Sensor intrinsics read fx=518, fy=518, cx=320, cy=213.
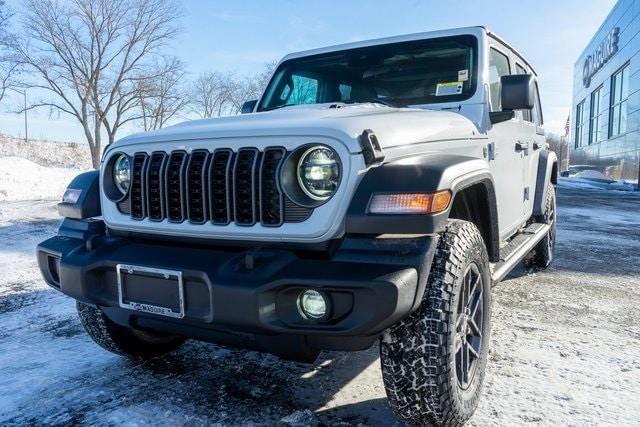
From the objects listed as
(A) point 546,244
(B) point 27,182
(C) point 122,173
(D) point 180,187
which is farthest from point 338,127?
(B) point 27,182

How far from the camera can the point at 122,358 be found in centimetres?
309

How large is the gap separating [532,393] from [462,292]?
803 millimetres

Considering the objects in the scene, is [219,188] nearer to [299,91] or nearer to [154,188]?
[154,188]

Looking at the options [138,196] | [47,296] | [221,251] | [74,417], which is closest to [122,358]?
[74,417]

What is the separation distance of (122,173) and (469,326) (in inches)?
72.3

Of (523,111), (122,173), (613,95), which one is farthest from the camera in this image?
(613,95)

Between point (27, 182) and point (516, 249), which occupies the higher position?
point (516, 249)

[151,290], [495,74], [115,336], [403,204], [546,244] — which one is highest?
[495,74]

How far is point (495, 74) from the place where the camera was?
3.67 metres

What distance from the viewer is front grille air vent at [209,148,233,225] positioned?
215cm

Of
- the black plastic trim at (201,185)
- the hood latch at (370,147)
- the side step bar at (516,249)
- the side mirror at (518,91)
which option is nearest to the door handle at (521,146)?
the side step bar at (516,249)

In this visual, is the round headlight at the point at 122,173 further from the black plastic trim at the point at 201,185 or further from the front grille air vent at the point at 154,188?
the black plastic trim at the point at 201,185

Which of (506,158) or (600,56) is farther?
(600,56)

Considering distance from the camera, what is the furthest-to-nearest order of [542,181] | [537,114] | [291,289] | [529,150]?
1. [537,114]
2. [542,181]
3. [529,150]
4. [291,289]
